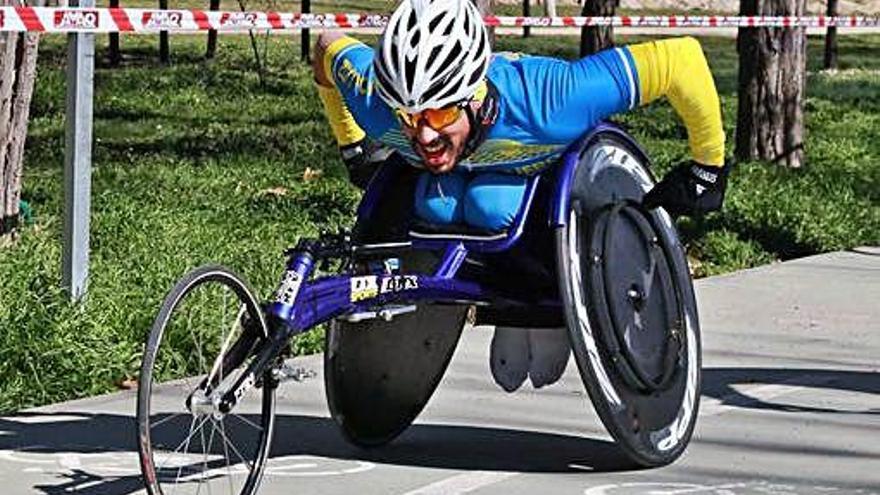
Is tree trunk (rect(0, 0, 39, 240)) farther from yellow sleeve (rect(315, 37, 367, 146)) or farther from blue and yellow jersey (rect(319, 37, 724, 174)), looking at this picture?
blue and yellow jersey (rect(319, 37, 724, 174))

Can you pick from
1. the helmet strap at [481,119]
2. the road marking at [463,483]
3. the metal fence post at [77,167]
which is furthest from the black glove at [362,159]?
the metal fence post at [77,167]

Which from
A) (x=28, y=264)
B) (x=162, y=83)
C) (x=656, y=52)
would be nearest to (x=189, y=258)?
(x=28, y=264)

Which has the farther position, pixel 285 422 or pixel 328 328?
pixel 285 422

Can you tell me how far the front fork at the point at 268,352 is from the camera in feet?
18.6

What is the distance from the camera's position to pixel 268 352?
5.82 m

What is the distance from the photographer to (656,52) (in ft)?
21.9

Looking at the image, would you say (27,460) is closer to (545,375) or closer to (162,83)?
(545,375)

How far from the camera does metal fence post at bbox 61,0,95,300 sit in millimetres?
8297

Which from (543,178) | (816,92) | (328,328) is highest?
(543,178)

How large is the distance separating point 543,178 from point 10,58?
3835 mm

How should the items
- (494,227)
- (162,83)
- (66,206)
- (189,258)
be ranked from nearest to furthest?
(494,227) < (66,206) < (189,258) < (162,83)

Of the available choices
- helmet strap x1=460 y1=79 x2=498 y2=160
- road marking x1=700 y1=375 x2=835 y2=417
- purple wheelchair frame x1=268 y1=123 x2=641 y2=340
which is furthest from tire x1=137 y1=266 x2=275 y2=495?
road marking x1=700 y1=375 x2=835 y2=417

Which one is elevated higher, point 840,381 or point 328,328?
point 328,328

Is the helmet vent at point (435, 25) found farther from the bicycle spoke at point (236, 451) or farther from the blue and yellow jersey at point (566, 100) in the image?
the bicycle spoke at point (236, 451)
